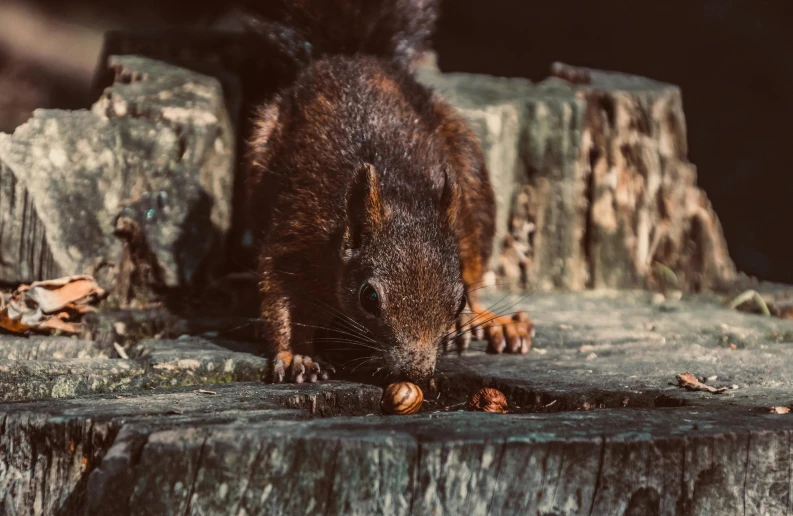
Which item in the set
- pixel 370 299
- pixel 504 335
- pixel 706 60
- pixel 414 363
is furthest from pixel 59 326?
pixel 706 60

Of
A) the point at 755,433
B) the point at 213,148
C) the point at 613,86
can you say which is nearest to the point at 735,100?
the point at 613,86

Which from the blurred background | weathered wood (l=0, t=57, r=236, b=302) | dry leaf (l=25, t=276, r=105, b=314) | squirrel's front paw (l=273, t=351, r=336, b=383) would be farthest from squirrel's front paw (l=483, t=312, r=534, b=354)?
the blurred background

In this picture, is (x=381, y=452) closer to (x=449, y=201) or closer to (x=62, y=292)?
(x=449, y=201)

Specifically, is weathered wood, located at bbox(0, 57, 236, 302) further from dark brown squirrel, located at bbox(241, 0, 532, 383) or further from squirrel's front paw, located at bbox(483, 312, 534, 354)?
squirrel's front paw, located at bbox(483, 312, 534, 354)

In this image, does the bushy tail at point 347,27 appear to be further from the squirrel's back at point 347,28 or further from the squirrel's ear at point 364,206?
the squirrel's ear at point 364,206

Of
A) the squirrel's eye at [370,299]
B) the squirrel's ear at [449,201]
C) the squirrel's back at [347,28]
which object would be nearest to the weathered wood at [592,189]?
the squirrel's back at [347,28]

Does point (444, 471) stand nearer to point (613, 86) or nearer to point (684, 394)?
point (684, 394)
